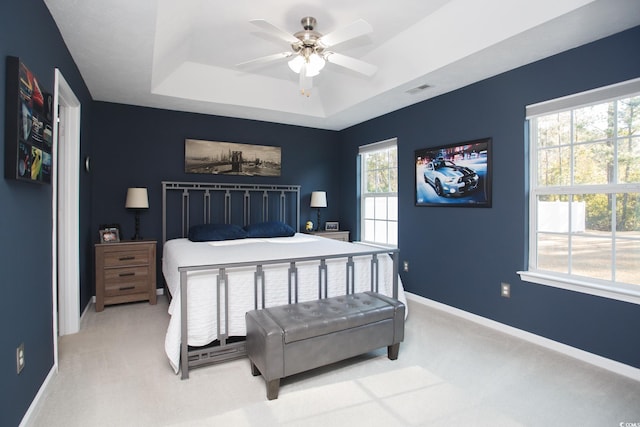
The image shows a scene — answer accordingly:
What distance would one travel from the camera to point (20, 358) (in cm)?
171

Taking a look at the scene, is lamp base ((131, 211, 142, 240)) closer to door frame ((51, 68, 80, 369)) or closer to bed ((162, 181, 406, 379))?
bed ((162, 181, 406, 379))

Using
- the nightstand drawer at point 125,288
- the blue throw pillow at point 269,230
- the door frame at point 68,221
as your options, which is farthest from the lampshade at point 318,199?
the door frame at point 68,221

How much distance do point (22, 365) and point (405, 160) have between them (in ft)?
12.8

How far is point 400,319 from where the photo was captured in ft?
8.19

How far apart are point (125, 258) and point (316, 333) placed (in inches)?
105

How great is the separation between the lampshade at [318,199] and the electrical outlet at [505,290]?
106 inches

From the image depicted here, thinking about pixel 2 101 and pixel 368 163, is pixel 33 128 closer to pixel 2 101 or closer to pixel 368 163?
pixel 2 101

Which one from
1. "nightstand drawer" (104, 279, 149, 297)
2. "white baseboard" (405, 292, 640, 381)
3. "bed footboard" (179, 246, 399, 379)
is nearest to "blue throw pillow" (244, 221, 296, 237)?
"nightstand drawer" (104, 279, 149, 297)

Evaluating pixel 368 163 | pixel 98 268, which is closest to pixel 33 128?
pixel 98 268

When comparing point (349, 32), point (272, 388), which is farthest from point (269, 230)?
point (349, 32)

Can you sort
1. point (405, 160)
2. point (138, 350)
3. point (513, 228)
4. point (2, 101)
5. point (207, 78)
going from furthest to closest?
point (405, 160)
point (207, 78)
point (513, 228)
point (138, 350)
point (2, 101)

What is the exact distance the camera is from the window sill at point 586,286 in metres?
2.36

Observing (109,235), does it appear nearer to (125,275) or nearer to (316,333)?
(125,275)

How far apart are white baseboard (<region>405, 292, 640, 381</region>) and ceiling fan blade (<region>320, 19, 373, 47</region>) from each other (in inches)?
108
